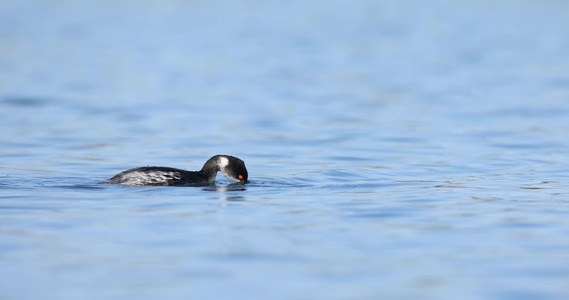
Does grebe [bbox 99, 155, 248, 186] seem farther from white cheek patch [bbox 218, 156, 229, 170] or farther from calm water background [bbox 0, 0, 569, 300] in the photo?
calm water background [bbox 0, 0, 569, 300]

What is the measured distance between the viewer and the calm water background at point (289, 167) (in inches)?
388

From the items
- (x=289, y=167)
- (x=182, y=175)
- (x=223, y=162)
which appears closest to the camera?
(x=182, y=175)

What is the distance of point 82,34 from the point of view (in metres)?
53.6

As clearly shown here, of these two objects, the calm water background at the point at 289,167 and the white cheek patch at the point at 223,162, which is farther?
the white cheek patch at the point at 223,162

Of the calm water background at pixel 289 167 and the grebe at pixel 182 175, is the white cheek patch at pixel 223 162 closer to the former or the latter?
the grebe at pixel 182 175

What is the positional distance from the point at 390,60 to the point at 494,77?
7829mm

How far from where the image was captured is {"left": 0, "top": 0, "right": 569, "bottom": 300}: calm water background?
32.3ft

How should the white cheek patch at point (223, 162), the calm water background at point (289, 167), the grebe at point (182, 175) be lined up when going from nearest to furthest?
1. the calm water background at point (289, 167)
2. the grebe at point (182, 175)
3. the white cheek patch at point (223, 162)

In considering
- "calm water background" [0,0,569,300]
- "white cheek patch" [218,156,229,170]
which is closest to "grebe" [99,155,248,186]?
"white cheek patch" [218,156,229,170]

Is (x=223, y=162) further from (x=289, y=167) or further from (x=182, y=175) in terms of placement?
(x=289, y=167)

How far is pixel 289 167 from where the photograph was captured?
18375 millimetres

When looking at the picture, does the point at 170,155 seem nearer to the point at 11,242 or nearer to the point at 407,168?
the point at 407,168

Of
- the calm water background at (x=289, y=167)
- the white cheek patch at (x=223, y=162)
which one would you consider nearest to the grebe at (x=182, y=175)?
the white cheek patch at (x=223, y=162)

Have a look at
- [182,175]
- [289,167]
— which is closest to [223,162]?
[182,175]
